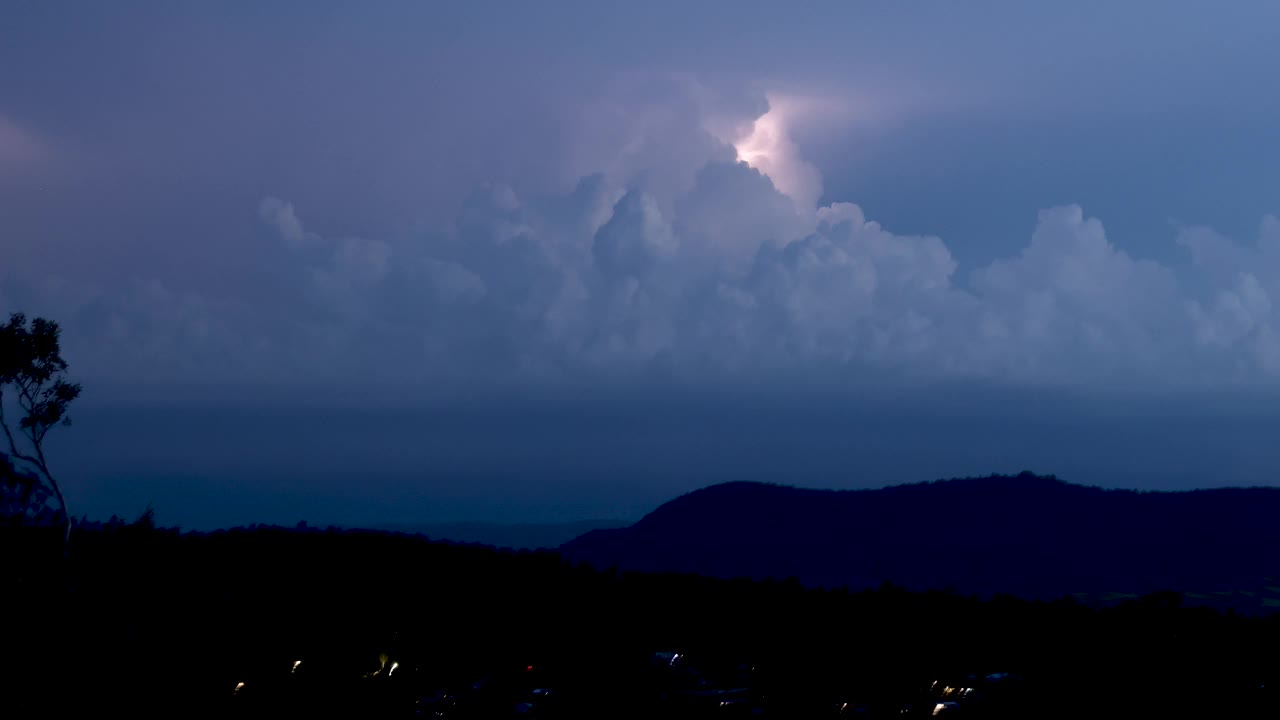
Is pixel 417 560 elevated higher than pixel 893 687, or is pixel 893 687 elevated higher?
pixel 417 560

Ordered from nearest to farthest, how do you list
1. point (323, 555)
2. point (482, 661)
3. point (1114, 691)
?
point (1114, 691) < point (482, 661) < point (323, 555)

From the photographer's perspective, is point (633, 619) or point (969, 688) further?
point (633, 619)

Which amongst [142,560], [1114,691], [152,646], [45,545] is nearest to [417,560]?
[142,560]

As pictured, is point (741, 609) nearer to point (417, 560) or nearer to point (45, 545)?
point (417, 560)

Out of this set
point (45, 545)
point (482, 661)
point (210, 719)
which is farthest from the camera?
point (45, 545)

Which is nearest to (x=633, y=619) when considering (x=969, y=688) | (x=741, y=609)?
(x=741, y=609)

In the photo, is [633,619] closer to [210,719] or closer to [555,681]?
[555,681]
